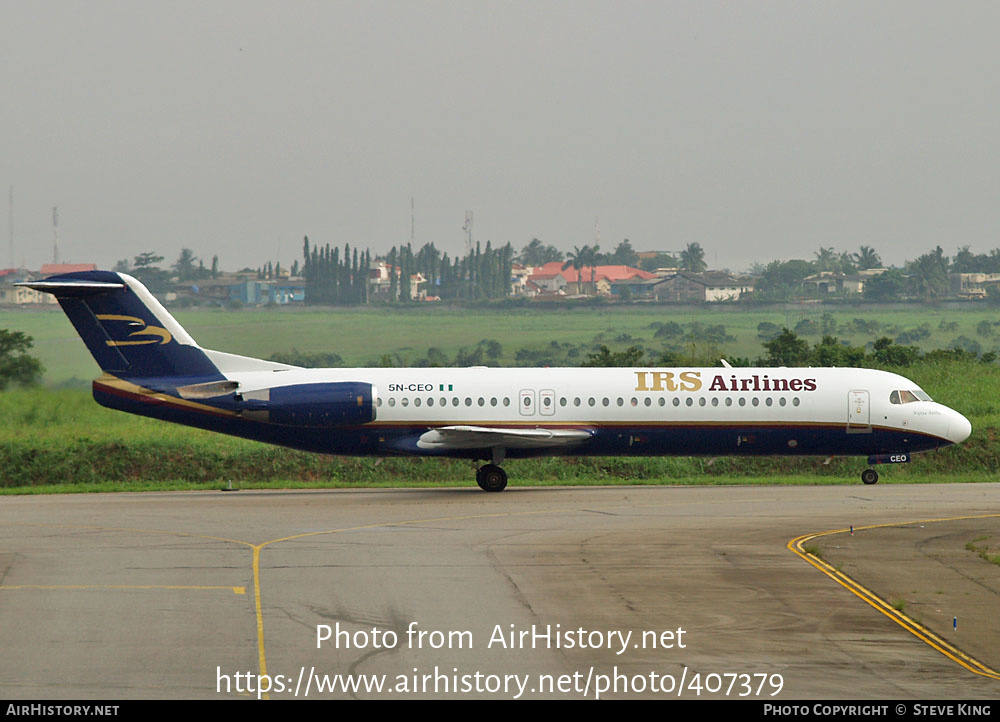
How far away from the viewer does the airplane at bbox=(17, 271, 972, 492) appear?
34.8 metres

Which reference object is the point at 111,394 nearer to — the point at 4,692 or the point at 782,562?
the point at 782,562

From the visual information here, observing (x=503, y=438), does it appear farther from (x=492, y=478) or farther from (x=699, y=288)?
(x=699, y=288)

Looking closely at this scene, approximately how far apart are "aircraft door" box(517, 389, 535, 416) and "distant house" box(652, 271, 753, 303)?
85466 mm

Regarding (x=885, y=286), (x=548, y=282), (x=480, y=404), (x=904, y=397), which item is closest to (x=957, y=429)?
(x=904, y=397)

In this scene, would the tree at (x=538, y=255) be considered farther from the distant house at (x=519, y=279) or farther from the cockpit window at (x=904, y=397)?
the cockpit window at (x=904, y=397)

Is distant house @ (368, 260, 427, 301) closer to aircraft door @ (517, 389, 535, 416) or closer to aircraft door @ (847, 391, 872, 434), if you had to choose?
aircraft door @ (517, 389, 535, 416)

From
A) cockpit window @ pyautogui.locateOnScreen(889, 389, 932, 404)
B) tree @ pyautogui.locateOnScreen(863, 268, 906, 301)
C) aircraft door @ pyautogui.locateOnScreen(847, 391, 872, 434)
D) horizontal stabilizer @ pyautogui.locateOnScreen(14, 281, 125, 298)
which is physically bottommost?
aircraft door @ pyautogui.locateOnScreen(847, 391, 872, 434)

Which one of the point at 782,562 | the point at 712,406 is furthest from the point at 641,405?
the point at 782,562

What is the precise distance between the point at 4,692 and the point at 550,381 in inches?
928

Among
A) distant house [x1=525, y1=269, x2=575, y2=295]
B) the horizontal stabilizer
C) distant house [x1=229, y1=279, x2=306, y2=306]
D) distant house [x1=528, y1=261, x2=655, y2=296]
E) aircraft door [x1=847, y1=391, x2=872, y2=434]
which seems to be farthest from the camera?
distant house [x1=525, y1=269, x2=575, y2=295]

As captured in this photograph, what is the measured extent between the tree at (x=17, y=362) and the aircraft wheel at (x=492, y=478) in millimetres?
22658

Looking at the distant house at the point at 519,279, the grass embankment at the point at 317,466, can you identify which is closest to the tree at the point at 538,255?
the distant house at the point at 519,279

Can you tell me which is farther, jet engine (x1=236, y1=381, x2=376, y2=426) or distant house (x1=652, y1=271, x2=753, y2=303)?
distant house (x1=652, y1=271, x2=753, y2=303)

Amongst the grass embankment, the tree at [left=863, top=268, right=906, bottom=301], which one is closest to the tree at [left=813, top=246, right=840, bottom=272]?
the tree at [left=863, top=268, right=906, bottom=301]
